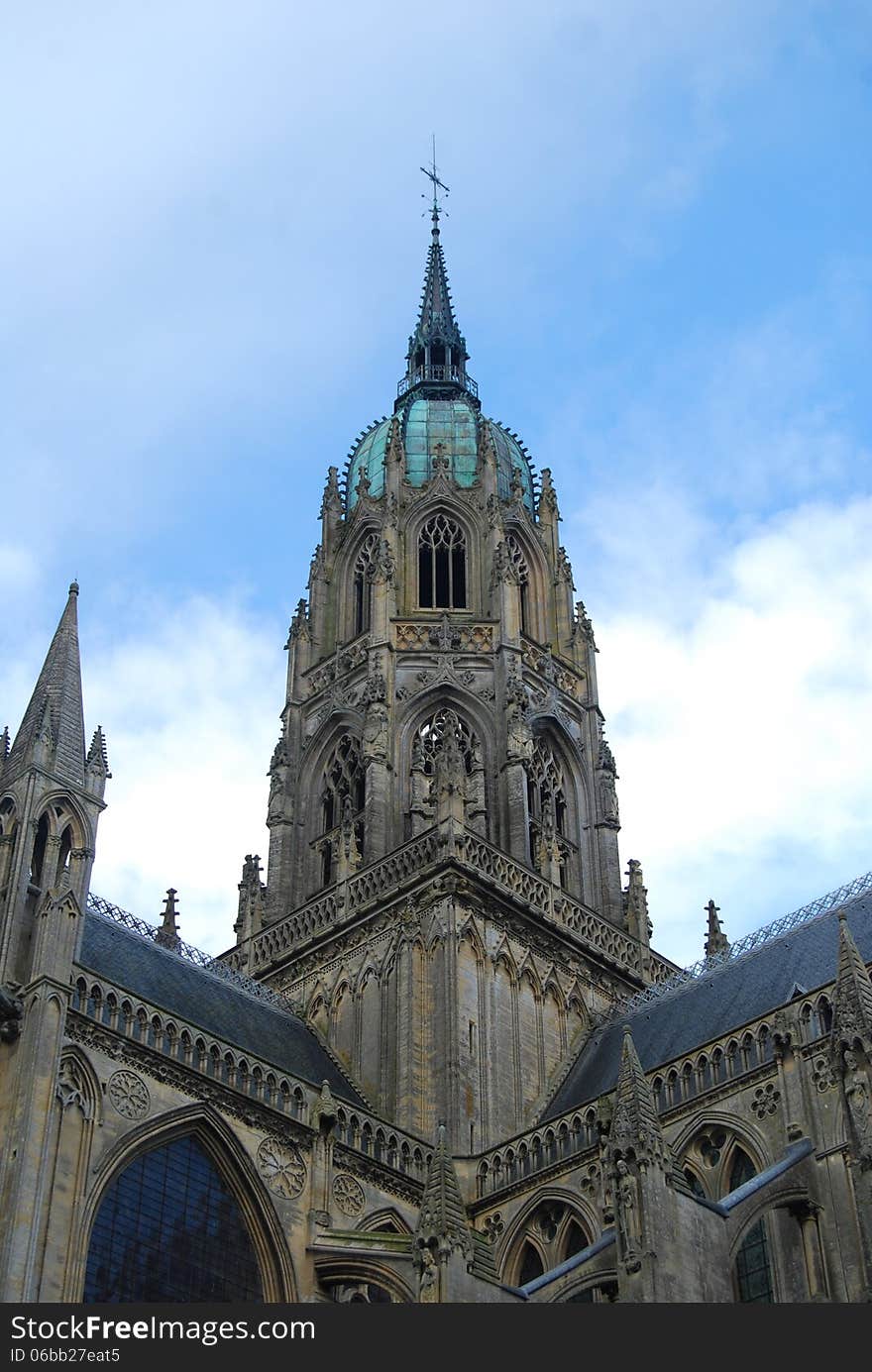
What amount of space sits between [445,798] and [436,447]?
12768mm

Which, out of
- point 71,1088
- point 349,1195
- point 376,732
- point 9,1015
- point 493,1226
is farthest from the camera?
point 376,732

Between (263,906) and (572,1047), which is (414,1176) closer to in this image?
(572,1047)

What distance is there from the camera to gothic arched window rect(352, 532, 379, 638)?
4581cm

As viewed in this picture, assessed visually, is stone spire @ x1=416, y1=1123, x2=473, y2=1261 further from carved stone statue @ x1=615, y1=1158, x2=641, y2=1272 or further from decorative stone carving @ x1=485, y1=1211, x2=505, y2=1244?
decorative stone carving @ x1=485, y1=1211, x2=505, y2=1244

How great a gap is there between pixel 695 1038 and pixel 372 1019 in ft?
21.8

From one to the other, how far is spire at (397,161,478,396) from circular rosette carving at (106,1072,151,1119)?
89.8ft

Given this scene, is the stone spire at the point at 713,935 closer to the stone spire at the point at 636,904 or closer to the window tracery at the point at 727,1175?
the stone spire at the point at 636,904

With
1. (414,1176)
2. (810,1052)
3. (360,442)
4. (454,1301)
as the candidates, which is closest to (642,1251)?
(454,1301)

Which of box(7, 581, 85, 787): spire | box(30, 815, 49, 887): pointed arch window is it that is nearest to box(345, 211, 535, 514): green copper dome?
box(7, 581, 85, 787): spire

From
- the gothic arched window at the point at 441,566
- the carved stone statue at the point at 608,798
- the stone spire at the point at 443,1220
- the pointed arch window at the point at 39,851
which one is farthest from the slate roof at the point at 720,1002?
the gothic arched window at the point at 441,566

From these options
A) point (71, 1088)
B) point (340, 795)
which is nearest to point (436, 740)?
point (340, 795)

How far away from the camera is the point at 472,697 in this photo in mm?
42969

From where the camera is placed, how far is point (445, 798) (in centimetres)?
3875

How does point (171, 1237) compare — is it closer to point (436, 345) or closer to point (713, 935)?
point (713, 935)
